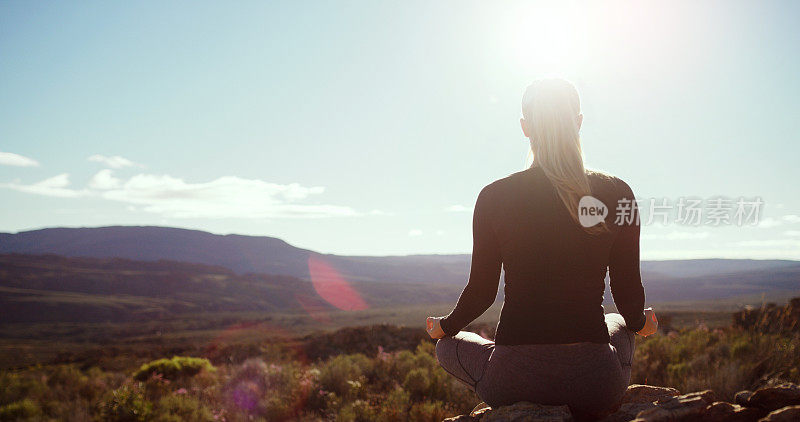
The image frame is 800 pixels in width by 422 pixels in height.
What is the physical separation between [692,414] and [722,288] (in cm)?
14613

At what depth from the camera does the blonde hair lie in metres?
2.16

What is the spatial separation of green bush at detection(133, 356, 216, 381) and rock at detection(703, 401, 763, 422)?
1097cm

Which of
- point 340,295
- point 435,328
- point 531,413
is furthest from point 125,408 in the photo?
point 340,295

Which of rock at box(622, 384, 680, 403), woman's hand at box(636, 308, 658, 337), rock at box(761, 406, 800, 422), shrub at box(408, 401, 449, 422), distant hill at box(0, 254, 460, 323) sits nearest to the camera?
rock at box(761, 406, 800, 422)

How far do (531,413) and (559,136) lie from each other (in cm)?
133

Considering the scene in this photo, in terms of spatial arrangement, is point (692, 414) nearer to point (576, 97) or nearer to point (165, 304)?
point (576, 97)

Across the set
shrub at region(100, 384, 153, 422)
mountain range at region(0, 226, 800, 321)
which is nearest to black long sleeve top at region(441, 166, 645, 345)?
shrub at region(100, 384, 153, 422)

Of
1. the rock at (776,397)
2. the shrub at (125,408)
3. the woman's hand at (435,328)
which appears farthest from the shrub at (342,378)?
the rock at (776,397)

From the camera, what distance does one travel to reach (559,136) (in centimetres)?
231

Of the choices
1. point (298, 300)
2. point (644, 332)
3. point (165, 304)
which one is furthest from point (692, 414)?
→ point (298, 300)

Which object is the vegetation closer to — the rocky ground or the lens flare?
the rocky ground

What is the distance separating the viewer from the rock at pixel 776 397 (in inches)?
85.4

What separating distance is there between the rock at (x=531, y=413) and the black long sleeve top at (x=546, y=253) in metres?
0.31

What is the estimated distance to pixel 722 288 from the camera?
395ft
